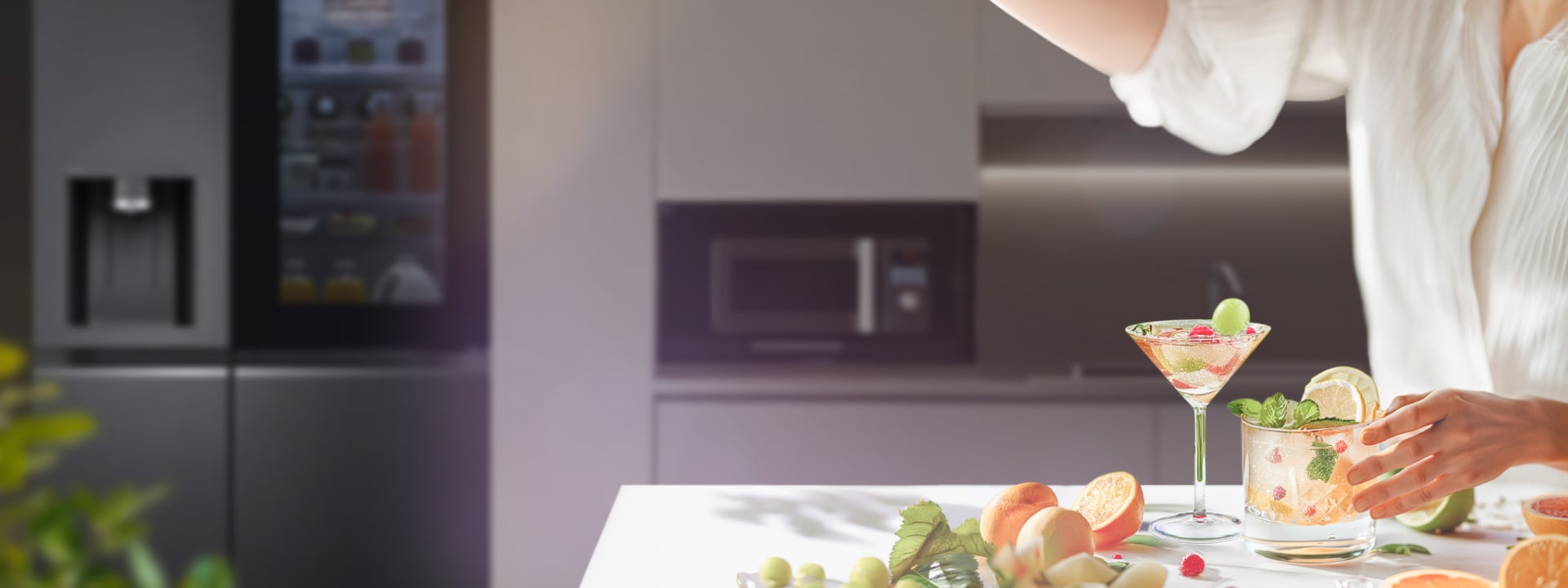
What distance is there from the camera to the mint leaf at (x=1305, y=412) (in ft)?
2.66

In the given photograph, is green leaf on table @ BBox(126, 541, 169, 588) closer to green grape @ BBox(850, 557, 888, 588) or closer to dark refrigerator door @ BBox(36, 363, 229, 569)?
green grape @ BBox(850, 557, 888, 588)

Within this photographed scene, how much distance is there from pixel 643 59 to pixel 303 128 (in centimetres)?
91

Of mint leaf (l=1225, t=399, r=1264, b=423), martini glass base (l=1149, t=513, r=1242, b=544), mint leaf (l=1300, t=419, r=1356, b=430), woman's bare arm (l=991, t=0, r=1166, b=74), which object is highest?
woman's bare arm (l=991, t=0, r=1166, b=74)

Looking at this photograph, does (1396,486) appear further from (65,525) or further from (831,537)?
(65,525)

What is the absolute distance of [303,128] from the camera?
109 inches

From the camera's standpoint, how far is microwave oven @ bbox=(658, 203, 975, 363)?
8.44 feet

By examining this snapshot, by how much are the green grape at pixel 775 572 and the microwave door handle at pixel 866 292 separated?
1.82 m

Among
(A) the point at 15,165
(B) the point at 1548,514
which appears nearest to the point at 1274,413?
(B) the point at 1548,514

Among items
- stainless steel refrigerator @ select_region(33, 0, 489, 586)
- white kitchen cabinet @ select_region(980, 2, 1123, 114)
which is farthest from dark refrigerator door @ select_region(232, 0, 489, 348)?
white kitchen cabinet @ select_region(980, 2, 1123, 114)

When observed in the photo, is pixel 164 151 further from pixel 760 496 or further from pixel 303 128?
pixel 760 496

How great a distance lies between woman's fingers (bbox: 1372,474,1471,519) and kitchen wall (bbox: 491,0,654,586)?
5.95 feet

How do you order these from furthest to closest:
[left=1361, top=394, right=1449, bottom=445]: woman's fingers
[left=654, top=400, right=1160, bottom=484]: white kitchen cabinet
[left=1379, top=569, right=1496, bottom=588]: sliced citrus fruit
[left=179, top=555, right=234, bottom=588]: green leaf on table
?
[left=654, top=400, right=1160, bottom=484]: white kitchen cabinet, [left=1361, top=394, right=1449, bottom=445]: woman's fingers, [left=1379, top=569, right=1496, bottom=588]: sliced citrus fruit, [left=179, top=555, right=234, bottom=588]: green leaf on table

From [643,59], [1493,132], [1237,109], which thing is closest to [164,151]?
[643,59]

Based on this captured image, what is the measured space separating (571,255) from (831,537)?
1.64m
